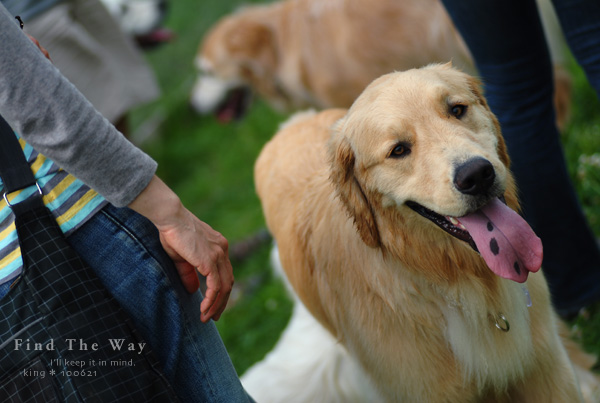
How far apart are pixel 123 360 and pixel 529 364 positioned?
4.51 feet

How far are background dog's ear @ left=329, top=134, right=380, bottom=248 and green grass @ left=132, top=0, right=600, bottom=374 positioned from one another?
4.59ft

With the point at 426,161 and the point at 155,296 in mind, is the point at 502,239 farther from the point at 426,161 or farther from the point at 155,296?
the point at 155,296

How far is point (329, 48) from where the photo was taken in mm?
5270

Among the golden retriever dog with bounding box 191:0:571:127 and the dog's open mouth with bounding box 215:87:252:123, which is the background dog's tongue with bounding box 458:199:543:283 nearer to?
the golden retriever dog with bounding box 191:0:571:127

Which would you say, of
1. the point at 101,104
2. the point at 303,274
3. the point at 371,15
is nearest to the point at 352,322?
the point at 303,274

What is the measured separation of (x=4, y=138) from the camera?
1.64 metres

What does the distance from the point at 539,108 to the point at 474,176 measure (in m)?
1.05

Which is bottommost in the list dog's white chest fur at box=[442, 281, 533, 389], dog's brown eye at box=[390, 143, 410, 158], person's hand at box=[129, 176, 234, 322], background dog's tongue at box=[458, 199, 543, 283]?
dog's white chest fur at box=[442, 281, 533, 389]

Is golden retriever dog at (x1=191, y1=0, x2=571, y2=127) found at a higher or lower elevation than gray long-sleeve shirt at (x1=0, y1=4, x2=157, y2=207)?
lower

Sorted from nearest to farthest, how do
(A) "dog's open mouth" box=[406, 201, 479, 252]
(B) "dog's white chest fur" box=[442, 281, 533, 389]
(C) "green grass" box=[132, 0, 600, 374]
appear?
(A) "dog's open mouth" box=[406, 201, 479, 252], (B) "dog's white chest fur" box=[442, 281, 533, 389], (C) "green grass" box=[132, 0, 600, 374]

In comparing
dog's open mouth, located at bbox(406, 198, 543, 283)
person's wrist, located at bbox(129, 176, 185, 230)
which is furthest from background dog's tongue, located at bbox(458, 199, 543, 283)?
person's wrist, located at bbox(129, 176, 185, 230)

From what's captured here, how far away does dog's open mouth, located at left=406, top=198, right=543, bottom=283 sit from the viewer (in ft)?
5.87

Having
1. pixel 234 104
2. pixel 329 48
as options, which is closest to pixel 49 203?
pixel 329 48

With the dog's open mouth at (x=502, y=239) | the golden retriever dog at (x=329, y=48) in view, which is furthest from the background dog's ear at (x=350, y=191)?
the golden retriever dog at (x=329, y=48)
